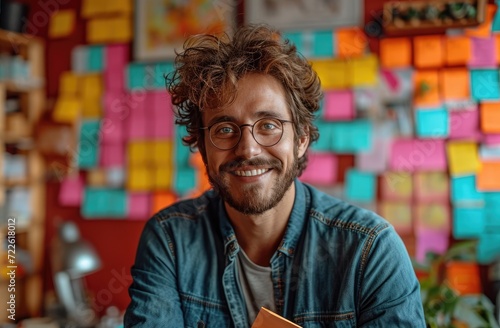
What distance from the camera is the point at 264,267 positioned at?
1.20 metres

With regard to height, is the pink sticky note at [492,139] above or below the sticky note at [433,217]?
above

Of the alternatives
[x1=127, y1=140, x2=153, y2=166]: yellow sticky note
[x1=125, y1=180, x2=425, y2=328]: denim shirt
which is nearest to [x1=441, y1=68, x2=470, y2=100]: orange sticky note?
[x1=125, y1=180, x2=425, y2=328]: denim shirt

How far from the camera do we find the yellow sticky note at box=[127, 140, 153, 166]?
8.61 feet

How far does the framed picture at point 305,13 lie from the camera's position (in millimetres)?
2316

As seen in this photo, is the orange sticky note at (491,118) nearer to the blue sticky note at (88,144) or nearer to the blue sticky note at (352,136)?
the blue sticky note at (352,136)

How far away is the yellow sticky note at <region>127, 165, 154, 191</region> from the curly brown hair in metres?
1.35

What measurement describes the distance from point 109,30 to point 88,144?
63 centimetres

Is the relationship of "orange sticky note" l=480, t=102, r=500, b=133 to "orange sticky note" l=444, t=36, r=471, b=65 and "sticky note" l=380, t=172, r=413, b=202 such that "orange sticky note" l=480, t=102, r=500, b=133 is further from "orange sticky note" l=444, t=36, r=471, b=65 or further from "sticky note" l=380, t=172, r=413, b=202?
"sticky note" l=380, t=172, r=413, b=202

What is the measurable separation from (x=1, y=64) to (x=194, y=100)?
191 cm

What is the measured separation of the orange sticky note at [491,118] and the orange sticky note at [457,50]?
227 millimetres

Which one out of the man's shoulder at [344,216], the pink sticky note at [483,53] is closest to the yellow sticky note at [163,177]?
the man's shoulder at [344,216]

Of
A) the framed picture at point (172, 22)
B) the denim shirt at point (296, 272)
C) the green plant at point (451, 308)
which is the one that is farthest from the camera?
the framed picture at point (172, 22)

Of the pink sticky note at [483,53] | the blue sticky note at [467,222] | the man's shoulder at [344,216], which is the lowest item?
the blue sticky note at [467,222]

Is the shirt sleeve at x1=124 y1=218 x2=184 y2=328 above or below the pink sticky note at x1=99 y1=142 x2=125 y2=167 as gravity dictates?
below
